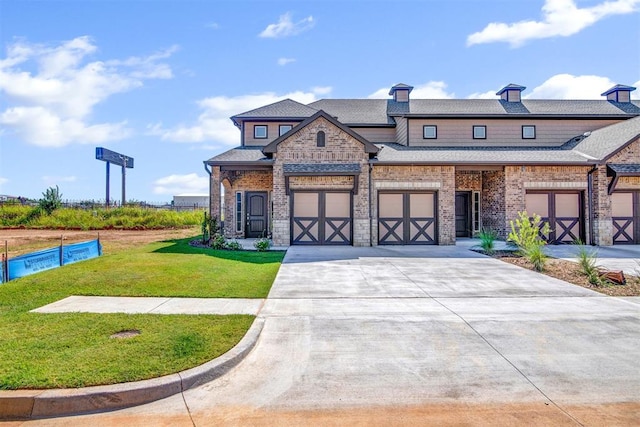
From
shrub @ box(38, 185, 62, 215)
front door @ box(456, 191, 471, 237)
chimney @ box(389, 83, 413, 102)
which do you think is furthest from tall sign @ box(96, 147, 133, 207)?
front door @ box(456, 191, 471, 237)

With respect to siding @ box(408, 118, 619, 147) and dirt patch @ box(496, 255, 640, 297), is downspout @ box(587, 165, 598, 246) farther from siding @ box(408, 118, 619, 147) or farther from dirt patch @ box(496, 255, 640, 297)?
→ dirt patch @ box(496, 255, 640, 297)

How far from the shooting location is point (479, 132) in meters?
20.5

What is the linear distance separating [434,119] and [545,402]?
60.2 ft

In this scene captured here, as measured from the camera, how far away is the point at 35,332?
5.26 metres

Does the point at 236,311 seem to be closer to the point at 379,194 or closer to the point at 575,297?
the point at 575,297

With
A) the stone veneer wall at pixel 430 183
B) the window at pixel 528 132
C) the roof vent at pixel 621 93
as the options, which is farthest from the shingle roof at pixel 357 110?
the roof vent at pixel 621 93

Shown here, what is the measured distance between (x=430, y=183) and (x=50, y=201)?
95.0 feet

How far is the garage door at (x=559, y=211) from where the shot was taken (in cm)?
1714

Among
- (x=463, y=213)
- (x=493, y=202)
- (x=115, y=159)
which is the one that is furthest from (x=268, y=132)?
(x=115, y=159)

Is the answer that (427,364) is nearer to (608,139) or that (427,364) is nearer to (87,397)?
(87,397)

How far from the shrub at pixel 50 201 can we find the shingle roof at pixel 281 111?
18.4m

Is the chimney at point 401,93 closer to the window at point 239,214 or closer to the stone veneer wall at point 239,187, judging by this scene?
the stone veneer wall at point 239,187

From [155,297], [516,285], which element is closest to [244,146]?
[155,297]

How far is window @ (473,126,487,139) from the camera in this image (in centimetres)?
2045
